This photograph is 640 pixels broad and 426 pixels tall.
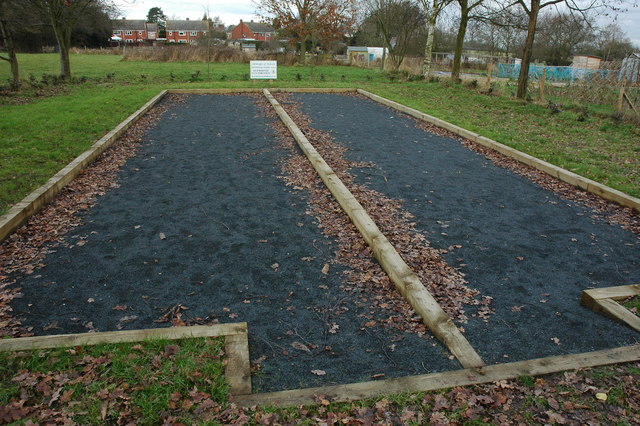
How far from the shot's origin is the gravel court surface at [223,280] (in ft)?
10.5

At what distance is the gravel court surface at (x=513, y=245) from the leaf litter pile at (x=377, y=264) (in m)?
0.17

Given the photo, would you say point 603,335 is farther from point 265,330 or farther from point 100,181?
point 100,181

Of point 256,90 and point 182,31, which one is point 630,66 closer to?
point 256,90

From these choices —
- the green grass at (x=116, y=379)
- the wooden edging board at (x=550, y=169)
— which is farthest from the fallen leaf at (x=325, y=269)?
the wooden edging board at (x=550, y=169)

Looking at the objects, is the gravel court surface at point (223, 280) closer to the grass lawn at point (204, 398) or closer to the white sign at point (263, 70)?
the grass lawn at point (204, 398)

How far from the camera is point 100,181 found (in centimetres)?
695

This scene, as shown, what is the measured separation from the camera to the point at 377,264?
452 cm

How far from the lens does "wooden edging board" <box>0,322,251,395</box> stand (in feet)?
9.30

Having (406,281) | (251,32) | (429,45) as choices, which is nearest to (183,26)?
(251,32)

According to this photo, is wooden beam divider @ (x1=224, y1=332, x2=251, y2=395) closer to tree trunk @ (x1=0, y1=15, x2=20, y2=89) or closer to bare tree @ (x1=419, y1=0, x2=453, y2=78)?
tree trunk @ (x1=0, y1=15, x2=20, y2=89)

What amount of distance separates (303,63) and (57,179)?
30.9 m

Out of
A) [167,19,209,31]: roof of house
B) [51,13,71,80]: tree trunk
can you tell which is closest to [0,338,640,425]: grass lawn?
[51,13,71,80]: tree trunk

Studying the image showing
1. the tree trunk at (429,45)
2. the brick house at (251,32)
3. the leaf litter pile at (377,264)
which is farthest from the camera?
the brick house at (251,32)

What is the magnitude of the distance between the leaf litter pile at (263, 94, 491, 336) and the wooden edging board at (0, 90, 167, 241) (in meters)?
3.36
